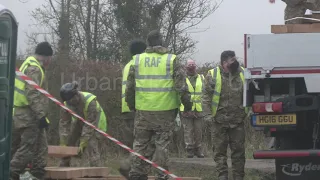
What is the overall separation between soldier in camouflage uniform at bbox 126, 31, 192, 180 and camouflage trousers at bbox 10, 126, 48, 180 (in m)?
1.24

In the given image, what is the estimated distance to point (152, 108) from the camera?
8.97 meters

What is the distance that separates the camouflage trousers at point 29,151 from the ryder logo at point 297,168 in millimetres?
3157

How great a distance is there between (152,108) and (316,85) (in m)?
2.24

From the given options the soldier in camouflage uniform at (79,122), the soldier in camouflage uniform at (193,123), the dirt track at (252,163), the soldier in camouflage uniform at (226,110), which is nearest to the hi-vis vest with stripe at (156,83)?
the soldier in camouflage uniform at (226,110)

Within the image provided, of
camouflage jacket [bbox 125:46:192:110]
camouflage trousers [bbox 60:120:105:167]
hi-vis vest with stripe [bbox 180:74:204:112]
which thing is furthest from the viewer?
hi-vis vest with stripe [bbox 180:74:204:112]

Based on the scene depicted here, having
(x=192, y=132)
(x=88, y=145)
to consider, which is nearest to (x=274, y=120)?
(x=88, y=145)

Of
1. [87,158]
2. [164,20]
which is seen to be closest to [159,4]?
[164,20]

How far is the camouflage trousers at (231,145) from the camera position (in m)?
10.1

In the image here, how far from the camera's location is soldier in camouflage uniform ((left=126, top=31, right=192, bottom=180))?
8.94 metres

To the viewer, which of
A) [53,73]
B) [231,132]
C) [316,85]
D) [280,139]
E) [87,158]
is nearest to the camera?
[316,85]

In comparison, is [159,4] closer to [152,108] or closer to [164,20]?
[164,20]

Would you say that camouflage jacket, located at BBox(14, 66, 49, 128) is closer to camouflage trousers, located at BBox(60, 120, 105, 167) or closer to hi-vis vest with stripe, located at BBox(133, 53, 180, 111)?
hi-vis vest with stripe, located at BBox(133, 53, 180, 111)

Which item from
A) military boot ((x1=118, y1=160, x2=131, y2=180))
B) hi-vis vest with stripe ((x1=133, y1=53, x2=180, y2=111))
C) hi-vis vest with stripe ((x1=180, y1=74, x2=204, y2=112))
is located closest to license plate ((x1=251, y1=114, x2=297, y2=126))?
hi-vis vest with stripe ((x1=133, y1=53, x2=180, y2=111))

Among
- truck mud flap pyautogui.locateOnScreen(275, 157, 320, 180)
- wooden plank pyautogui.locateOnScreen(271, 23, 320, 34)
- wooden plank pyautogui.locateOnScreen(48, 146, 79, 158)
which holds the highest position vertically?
wooden plank pyautogui.locateOnScreen(271, 23, 320, 34)
